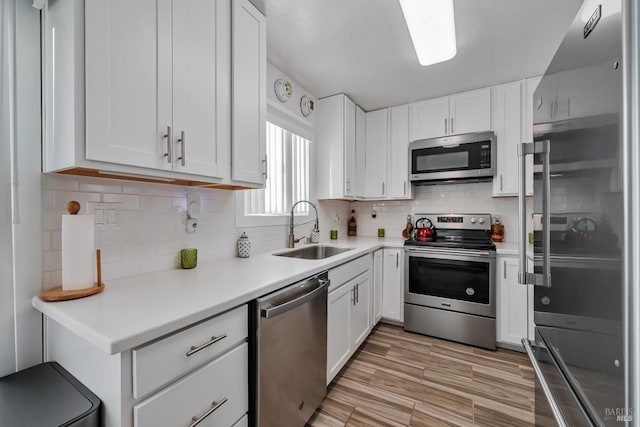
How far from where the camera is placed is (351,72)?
8.00 feet

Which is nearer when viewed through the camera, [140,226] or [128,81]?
[128,81]

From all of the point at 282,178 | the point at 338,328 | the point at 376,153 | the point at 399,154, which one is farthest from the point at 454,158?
the point at 338,328

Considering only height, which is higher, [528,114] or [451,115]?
[451,115]

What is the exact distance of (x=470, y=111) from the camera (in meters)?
2.79

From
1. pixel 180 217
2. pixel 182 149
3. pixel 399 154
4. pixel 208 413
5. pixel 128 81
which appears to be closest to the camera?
pixel 208 413

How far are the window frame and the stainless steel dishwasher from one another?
2.52ft

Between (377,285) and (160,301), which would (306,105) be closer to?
(377,285)

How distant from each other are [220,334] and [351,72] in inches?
92.4

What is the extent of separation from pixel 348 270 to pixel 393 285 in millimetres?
1015

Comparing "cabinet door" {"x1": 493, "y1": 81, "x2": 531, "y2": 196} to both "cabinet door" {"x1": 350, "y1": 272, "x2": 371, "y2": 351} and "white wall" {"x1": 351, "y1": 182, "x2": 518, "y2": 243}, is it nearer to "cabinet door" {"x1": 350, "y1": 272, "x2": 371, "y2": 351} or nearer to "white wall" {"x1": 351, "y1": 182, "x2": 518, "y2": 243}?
"white wall" {"x1": 351, "y1": 182, "x2": 518, "y2": 243}

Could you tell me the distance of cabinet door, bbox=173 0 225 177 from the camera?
47.9 inches

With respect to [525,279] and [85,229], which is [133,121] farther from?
[525,279]

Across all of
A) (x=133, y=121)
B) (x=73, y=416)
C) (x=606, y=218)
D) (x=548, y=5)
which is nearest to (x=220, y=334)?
(x=73, y=416)

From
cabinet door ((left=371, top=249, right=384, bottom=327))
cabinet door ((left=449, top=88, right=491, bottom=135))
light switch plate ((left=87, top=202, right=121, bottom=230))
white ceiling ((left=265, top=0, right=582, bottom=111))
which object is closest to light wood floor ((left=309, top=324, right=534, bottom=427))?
cabinet door ((left=371, top=249, right=384, bottom=327))
